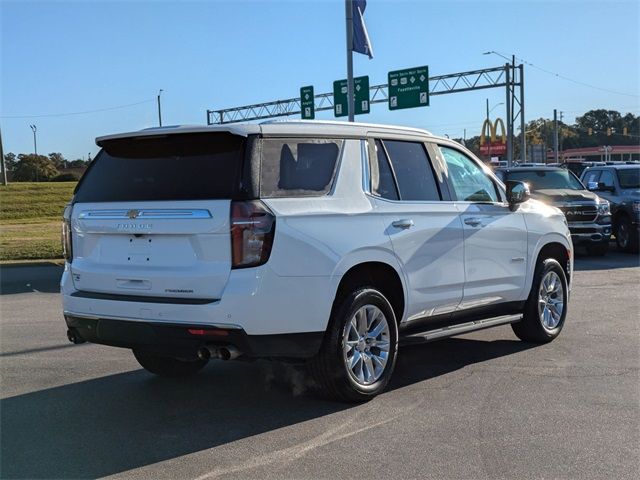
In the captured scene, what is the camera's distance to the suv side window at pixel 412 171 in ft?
18.7

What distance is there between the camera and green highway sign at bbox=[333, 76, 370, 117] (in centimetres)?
3278

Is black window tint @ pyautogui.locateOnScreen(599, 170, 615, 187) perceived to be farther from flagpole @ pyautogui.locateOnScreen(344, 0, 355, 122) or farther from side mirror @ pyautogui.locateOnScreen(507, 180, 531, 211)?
side mirror @ pyautogui.locateOnScreen(507, 180, 531, 211)

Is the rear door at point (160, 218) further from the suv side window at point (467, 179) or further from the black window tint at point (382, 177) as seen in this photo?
the suv side window at point (467, 179)

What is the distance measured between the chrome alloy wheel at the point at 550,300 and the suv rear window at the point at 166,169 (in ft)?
13.0

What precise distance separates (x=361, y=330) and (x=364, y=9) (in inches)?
524

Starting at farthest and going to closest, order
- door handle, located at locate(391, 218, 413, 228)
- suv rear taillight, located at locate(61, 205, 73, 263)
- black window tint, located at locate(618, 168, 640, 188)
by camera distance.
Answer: black window tint, located at locate(618, 168, 640, 188)
door handle, located at locate(391, 218, 413, 228)
suv rear taillight, located at locate(61, 205, 73, 263)

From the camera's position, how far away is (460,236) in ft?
19.8

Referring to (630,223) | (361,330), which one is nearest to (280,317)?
(361,330)

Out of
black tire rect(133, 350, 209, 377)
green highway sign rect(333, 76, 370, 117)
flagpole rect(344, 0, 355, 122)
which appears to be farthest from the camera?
green highway sign rect(333, 76, 370, 117)

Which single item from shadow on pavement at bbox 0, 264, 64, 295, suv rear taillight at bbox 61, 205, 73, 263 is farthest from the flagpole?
suv rear taillight at bbox 61, 205, 73, 263

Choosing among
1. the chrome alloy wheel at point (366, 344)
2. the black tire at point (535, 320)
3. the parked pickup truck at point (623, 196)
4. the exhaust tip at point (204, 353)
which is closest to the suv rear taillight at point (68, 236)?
the exhaust tip at point (204, 353)

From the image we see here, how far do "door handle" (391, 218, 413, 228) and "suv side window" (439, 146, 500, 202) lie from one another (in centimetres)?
92

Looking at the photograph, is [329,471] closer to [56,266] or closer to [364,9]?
[56,266]

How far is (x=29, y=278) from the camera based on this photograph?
1292 centimetres
